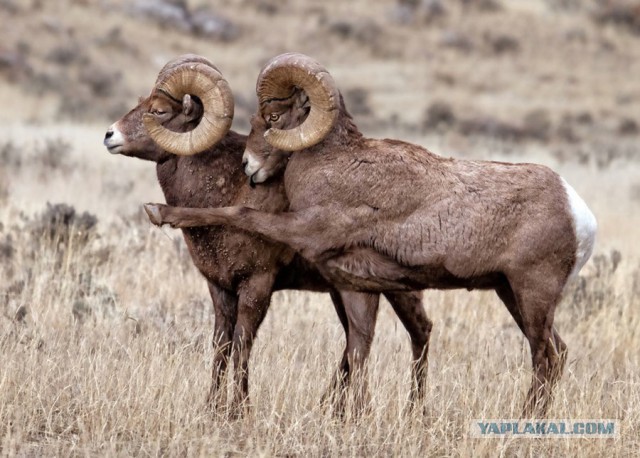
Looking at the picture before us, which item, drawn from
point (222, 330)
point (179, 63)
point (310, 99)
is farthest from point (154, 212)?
point (310, 99)

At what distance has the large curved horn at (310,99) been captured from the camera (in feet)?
22.8

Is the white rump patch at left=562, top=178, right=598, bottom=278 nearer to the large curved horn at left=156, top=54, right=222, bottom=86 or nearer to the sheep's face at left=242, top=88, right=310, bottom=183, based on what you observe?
the sheep's face at left=242, top=88, right=310, bottom=183

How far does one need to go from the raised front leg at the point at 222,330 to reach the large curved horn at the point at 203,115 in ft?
3.12

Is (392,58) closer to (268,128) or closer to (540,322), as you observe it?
(268,128)

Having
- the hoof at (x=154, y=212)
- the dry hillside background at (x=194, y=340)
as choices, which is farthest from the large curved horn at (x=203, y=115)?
the dry hillside background at (x=194, y=340)

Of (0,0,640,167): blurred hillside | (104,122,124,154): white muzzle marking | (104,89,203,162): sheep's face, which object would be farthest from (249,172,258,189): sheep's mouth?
(0,0,640,167): blurred hillside

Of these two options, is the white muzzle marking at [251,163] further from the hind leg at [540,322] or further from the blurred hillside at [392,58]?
the blurred hillside at [392,58]

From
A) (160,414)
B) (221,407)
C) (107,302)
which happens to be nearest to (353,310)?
(221,407)

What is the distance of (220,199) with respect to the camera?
24.2ft

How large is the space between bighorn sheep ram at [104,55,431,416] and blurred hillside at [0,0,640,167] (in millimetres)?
17160

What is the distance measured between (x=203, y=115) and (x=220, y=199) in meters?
0.56

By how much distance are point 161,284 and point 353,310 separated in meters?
3.21

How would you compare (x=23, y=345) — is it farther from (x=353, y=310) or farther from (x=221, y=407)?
(x=353, y=310)

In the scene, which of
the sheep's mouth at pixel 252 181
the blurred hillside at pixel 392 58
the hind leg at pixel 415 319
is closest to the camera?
the sheep's mouth at pixel 252 181
